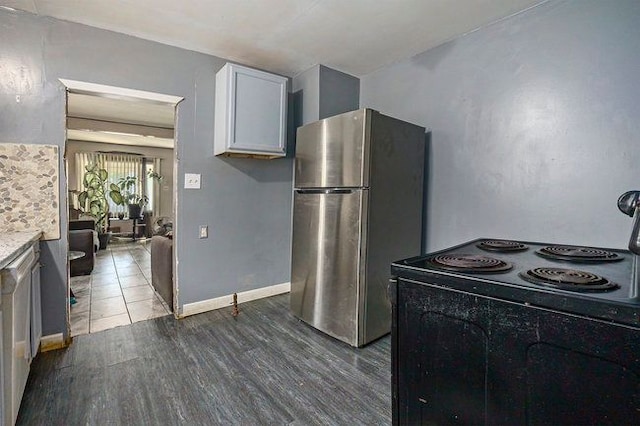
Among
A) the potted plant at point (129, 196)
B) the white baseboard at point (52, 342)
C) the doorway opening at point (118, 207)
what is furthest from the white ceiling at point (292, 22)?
the potted plant at point (129, 196)

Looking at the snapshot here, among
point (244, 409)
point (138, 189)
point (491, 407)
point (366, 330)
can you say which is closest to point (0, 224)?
point (244, 409)

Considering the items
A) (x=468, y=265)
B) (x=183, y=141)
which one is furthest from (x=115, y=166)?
(x=468, y=265)

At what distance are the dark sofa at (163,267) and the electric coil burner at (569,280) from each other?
2841 mm

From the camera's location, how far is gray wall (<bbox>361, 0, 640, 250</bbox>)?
69.7 inches

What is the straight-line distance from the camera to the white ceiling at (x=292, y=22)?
2057mm

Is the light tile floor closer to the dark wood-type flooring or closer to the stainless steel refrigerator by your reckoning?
the dark wood-type flooring

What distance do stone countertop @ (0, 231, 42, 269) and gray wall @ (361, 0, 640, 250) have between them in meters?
2.72

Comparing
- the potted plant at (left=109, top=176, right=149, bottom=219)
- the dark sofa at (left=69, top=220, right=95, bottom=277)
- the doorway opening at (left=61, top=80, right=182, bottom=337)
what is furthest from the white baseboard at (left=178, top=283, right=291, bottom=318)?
the potted plant at (left=109, top=176, right=149, bottom=219)

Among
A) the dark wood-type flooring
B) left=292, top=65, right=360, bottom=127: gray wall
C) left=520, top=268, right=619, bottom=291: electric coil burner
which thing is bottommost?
the dark wood-type flooring

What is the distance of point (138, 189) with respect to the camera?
7.75 meters

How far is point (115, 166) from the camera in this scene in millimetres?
7512

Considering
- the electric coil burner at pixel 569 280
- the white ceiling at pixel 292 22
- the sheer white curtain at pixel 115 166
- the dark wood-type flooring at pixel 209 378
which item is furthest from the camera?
the sheer white curtain at pixel 115 166

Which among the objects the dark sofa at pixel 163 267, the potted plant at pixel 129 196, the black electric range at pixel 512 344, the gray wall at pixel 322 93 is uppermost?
the gray wall at pixel 322 93

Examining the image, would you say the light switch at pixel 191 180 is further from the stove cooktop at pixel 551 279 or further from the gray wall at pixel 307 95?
the stove cooktop at pixel 551 279
